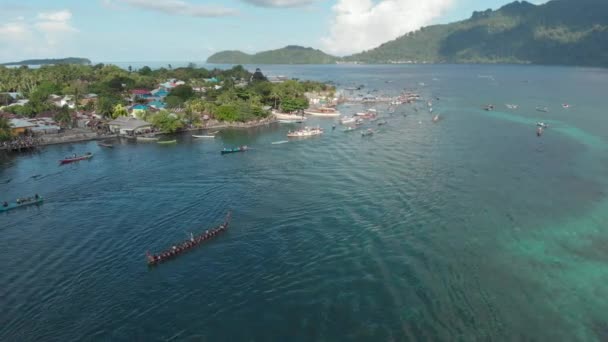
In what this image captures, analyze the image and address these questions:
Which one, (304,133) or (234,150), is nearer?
(234,150)

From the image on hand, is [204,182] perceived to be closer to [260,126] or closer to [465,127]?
[260,126]

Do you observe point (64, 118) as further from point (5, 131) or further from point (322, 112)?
point (322, 112)

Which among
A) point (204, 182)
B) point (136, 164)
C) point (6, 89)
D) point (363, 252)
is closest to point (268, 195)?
point (204, 182)

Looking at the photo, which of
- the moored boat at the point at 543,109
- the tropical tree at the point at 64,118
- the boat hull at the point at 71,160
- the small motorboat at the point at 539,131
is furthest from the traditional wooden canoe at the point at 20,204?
the moored boat at the point at 543,109

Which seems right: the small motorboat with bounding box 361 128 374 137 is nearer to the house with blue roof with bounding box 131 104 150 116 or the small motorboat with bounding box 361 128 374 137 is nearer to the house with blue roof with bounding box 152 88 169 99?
the house with blue roof with bounding box 131 104 150 116

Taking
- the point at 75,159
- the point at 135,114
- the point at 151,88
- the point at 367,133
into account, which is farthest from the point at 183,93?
the point at 367,133

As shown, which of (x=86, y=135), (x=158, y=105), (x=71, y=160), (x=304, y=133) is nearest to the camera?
(x=71, y=160)

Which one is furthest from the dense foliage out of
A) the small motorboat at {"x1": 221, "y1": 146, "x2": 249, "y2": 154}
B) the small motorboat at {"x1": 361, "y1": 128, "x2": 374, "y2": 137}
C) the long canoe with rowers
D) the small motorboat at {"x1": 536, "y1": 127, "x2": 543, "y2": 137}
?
the small motorboat at {"x1": 536, "y1": 127, "x2": 543, "y2": 137}

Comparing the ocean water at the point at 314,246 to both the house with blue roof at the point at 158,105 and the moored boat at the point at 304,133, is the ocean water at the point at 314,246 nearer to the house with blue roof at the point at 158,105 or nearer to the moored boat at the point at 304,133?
Answer: the moored boat at the point at 304,133
